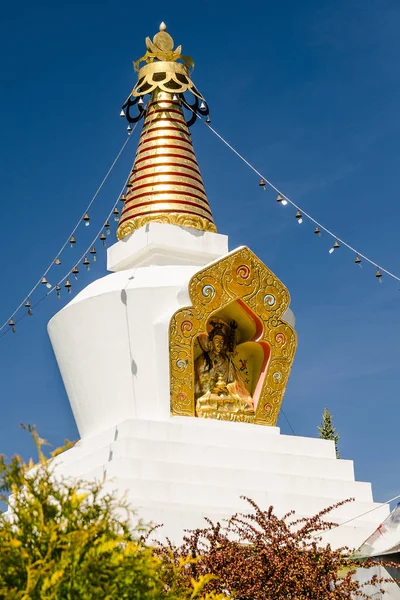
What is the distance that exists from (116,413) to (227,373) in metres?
1.60

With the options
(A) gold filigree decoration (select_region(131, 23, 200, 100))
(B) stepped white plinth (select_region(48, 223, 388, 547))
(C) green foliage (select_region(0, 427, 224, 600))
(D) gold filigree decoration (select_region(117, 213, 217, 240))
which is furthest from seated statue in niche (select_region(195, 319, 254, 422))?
(C) green foliage (select_region(0, 427, 224, 600))

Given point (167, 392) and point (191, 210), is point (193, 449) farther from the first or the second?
point (191, 210)

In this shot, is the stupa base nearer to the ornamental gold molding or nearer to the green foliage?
the ornamental gold molding

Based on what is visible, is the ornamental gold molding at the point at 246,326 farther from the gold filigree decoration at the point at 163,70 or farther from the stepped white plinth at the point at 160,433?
the gold filigree decoration at the point at 163,70

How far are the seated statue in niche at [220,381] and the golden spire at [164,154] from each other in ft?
6.74

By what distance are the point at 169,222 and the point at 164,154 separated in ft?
4.66

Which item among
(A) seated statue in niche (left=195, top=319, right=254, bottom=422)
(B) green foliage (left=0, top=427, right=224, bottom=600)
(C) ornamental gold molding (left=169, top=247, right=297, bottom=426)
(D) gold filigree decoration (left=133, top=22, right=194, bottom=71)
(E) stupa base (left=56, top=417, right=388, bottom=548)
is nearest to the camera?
(B) green foliage (left=0, top=427, right=224, bottom=600)

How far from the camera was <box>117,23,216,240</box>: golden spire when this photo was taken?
14.9 m

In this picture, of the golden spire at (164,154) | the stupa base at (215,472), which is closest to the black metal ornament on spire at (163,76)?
the golden spire at (164,154)

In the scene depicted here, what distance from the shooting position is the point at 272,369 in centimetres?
1366

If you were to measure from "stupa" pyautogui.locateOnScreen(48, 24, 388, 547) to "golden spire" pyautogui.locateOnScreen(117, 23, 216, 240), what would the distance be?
5 cm

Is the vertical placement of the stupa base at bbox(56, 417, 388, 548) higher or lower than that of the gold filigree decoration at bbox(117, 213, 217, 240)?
lower

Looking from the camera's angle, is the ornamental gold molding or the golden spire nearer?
the ornamental gold molding

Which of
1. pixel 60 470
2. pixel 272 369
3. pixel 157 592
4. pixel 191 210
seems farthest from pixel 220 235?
pixel 157 592
